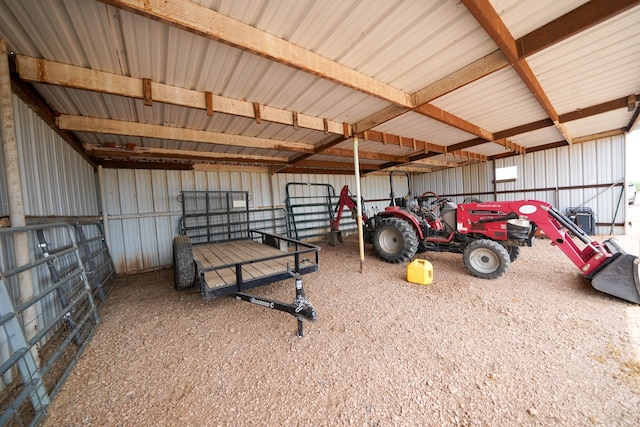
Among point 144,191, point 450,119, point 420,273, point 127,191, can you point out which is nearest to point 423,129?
point 450,119

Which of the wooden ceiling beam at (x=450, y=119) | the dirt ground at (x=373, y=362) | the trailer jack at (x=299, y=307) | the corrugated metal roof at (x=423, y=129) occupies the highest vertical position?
the corrugated metal roof at (x=423, y=129)

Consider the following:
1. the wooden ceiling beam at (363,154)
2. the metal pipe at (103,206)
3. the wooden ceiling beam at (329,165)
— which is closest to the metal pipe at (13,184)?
the metal pipe at (103,206)

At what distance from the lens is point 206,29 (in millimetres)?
1746

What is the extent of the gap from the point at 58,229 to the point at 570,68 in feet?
21.8

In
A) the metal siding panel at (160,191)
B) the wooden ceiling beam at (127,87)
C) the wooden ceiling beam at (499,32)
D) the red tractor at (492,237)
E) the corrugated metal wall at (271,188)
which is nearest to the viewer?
the wooden ceiling beam at (499,32)

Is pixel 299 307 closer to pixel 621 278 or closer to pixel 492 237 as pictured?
pixel 492 237

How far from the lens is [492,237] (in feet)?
12.9

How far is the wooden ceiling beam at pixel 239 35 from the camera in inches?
61.4

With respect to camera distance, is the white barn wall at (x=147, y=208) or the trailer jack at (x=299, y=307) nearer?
Result: the trailer jack at (x=299, y=307)

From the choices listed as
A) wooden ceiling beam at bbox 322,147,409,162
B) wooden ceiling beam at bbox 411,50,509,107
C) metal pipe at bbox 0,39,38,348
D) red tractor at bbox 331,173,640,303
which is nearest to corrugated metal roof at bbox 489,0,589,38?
wooden ceiling beam at bbox 411,50,509,107

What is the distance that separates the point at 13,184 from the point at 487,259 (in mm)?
5732

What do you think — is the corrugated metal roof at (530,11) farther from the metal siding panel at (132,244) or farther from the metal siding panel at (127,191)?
the metal siding panel at (132,244)

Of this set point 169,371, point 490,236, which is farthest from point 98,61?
point 490,236

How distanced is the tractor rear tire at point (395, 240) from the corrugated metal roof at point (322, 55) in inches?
81.7
